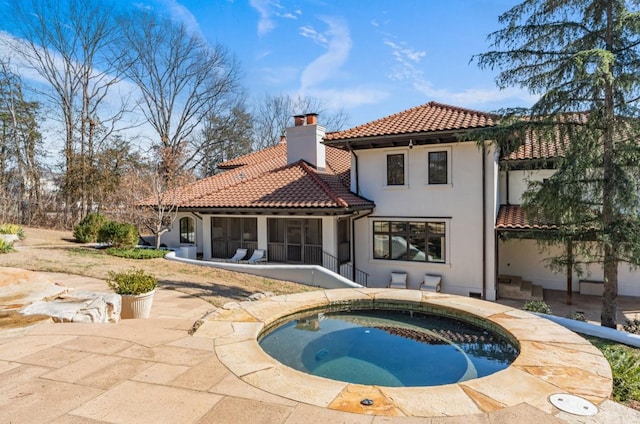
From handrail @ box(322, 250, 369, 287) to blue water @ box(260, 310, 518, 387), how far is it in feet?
21.9

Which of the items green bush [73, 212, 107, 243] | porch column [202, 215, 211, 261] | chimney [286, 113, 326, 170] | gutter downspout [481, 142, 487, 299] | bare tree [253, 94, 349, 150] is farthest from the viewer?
bare tree [253, 94, 349, 150]

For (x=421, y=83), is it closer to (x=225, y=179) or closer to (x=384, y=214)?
(x=384, y=214)

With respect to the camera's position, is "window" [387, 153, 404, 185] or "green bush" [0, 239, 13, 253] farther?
"window" [387, 153, 404, 185]

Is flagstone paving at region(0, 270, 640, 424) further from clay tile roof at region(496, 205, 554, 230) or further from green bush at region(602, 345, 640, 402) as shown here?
clay tile roof at region(496, 205, 554, 230)

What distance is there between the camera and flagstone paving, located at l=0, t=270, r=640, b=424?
11.5 feet

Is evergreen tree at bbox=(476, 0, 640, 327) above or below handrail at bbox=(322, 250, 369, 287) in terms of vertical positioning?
above

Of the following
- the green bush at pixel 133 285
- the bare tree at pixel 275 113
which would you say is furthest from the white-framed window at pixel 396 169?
the bare tree at pixel 275 113

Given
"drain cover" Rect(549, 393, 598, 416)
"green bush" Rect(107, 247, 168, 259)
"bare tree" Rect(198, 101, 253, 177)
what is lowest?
"drain cover" Rect(549, 393, 598, 416)

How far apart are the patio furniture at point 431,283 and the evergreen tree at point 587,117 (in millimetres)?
5050

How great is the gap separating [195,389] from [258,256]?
11.7m

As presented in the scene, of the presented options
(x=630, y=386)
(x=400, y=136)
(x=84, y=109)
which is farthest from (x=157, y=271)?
(x=84, y=109)

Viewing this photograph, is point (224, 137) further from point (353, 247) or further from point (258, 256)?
point (353, 247)

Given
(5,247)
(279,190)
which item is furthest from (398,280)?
(5,247)

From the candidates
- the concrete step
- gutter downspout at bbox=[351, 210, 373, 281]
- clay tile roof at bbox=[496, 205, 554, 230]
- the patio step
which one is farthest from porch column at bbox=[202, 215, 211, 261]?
the concrete step
